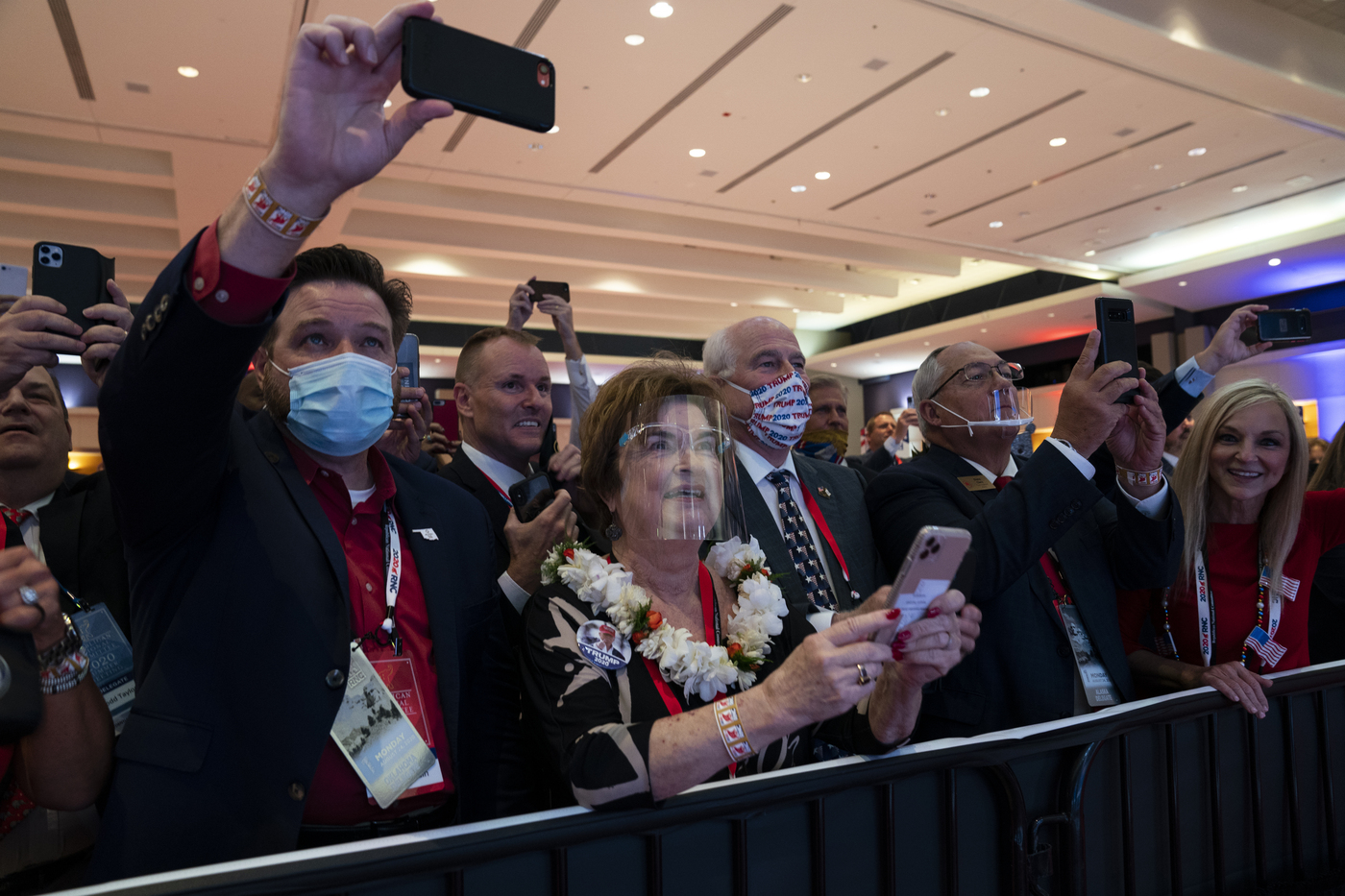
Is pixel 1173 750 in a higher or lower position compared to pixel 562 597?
lower

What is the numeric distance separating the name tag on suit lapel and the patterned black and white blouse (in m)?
0.94

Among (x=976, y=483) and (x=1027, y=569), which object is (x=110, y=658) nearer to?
(x=1027, y=569)

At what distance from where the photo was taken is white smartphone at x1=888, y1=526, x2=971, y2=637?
3.60ft

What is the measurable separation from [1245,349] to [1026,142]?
677cm

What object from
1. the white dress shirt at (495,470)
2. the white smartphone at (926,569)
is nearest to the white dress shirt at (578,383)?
the white dress shirt at (495,470)

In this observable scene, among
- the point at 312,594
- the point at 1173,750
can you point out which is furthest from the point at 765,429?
the point at 312,594

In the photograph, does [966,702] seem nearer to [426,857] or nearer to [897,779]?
[897,779]

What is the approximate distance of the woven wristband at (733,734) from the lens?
1149 mm

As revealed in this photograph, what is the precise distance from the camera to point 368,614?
1.40 meters

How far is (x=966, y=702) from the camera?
6.51ft

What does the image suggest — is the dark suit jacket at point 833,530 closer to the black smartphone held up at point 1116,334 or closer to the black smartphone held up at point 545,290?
the black smartphone held up at point 1116,334

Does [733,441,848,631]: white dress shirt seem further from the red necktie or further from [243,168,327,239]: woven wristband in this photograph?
[243,168,327,239]: woven wristband

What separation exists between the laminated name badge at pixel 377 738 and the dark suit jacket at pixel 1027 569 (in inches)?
45.5

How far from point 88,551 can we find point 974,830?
1711 millimetres
